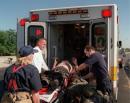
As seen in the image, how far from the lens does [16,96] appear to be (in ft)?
17.1

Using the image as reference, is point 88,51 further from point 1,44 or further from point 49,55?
→ point 1,44

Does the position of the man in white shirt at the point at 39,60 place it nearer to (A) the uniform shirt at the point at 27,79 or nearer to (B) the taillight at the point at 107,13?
(B) the taillight at the point at 107,13

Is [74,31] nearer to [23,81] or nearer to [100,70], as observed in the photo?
[100,70]

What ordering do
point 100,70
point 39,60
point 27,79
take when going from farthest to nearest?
point 39,60
point 100,70
point 27,79

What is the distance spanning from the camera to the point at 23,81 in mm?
5184

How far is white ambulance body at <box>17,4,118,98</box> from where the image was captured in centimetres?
804

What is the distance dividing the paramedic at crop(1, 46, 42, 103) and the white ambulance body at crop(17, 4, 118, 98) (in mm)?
3063

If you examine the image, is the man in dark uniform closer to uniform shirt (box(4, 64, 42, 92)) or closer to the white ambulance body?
the white ambulance body

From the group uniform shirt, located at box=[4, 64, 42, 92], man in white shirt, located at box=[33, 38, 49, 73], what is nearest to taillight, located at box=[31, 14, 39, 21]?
man in white shirt, located at box=[33, 38, 49, 73]

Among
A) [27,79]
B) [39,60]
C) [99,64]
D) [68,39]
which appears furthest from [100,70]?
[68,39]

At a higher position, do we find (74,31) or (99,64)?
(74,31)

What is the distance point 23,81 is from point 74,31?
582 centimetres

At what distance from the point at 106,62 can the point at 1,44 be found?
68875mm

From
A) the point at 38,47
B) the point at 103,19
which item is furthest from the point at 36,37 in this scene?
the point at 103,19
